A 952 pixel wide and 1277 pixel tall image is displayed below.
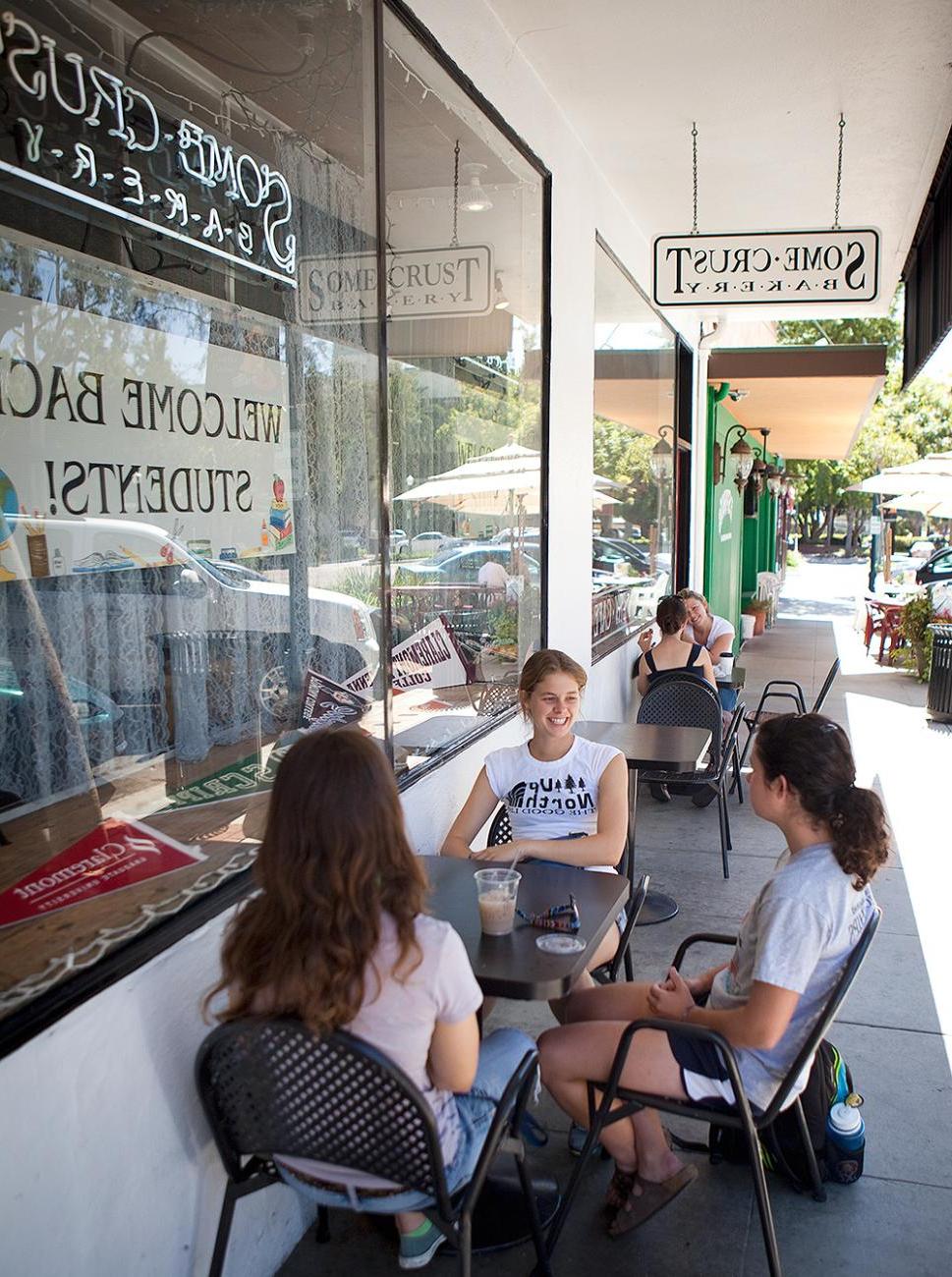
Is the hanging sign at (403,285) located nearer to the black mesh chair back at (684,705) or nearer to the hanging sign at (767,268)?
the hanging sign at (767,268)

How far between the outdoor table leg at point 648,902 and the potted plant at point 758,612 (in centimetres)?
1267

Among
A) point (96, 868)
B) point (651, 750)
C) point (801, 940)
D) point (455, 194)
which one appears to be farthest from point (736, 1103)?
point (455, 194)

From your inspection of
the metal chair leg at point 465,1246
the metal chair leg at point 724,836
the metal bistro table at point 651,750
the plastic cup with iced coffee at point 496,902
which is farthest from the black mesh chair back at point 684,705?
the metal chair leg at point 465,1246

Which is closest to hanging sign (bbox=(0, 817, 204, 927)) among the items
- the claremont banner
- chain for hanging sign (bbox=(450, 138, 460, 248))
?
the claremont banner

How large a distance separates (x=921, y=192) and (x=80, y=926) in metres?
6.46

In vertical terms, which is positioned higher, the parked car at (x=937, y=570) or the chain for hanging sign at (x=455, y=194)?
the chain for hanging sign at (x=455, y=194)

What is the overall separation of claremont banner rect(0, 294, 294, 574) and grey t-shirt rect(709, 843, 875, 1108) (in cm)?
206

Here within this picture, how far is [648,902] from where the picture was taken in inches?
188

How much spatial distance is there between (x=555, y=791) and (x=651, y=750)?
43.2 inches

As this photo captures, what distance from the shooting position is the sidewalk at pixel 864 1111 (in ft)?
8.46

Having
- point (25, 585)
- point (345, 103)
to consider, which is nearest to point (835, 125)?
point (345, 103)

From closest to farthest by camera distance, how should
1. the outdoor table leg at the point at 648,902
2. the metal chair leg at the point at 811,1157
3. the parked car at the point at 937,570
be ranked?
the metal chair leg at the point at 811,1157 < the outdoor table leg at the point at 648,902 < the parked car at the point at 937,570

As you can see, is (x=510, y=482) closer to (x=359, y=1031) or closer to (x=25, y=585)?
(x=25, y=585)

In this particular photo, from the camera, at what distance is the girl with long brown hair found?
186cm
